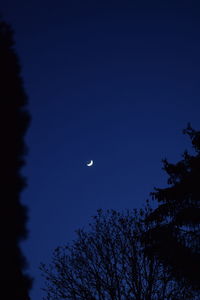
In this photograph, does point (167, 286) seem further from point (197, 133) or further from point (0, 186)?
point (0, 186)

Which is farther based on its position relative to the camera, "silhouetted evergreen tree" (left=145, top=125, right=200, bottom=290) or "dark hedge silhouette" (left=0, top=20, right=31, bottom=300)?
"silhouetted evergreen tree" (left=145, top=125, right=200, bottom=290)

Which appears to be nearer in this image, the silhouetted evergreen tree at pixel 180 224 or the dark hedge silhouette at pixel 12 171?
the dark hedge silhouette at pixel 12 171

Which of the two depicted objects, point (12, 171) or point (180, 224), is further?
point (180, 224)

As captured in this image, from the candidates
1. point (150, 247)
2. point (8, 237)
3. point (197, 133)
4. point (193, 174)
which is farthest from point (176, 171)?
point (8, 237)

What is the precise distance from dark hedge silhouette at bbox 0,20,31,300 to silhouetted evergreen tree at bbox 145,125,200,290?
209 inches

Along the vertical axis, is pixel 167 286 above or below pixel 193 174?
below

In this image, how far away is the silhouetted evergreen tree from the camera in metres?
9.07

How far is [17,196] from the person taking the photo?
272 inches

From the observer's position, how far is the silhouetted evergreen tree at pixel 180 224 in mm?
9070

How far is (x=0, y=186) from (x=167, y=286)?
11.1m

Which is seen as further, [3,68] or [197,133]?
[197,133]

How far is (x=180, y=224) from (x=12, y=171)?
6.48m

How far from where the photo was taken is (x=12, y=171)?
708cm

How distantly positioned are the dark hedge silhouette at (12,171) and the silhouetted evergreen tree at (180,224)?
530cm
